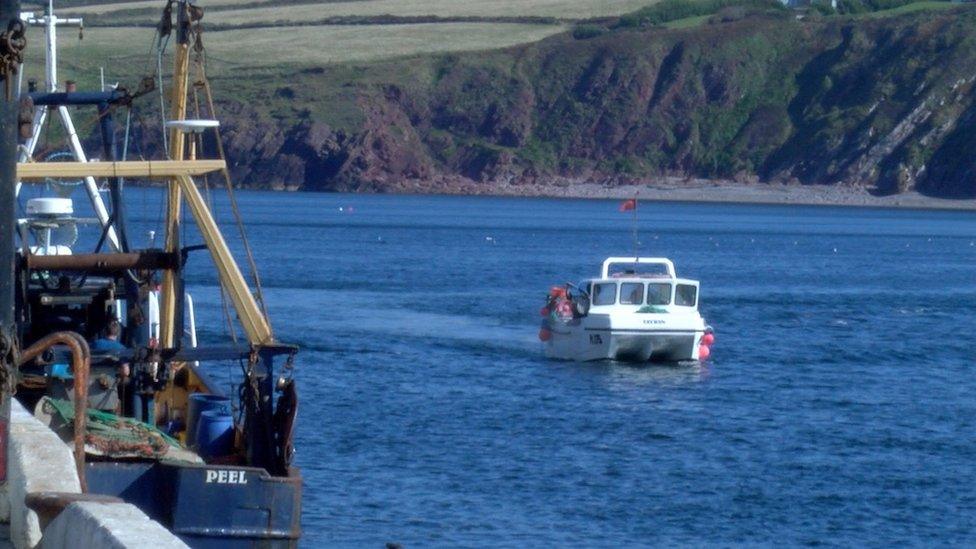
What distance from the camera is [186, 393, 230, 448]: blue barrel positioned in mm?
17188

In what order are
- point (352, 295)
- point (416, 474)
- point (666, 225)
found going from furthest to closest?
point (666, 225) → point (352, 295) → point (416, 474)

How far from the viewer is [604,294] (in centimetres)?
4025

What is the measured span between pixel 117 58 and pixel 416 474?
101026 mm

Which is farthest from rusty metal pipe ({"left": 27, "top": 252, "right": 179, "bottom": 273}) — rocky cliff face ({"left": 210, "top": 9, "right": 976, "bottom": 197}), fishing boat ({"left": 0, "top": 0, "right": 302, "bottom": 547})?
rocky cliff face ({"left": 210, "top": 9, "right": 976, "bottom": 197})

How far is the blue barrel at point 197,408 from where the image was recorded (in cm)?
1719

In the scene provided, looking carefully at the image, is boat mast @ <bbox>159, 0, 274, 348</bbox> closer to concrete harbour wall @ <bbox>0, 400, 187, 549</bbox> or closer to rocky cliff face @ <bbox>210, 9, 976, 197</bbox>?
concrete harbour wall @ <bbox>0, 400, 187, 549</bbox>

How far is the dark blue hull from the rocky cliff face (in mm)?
138852

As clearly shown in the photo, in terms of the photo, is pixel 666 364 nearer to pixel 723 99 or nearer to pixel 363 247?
pixel 363 247

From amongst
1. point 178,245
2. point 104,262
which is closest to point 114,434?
point 104,262

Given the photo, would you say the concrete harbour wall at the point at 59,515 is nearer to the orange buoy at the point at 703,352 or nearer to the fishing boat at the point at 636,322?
the fishing boat at the point at 636,322

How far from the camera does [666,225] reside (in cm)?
12688

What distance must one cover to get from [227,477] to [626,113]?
14781 centimetres

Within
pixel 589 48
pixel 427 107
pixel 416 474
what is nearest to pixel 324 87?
pixel 427 107

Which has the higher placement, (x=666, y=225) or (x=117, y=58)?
(x=117, y=58)
